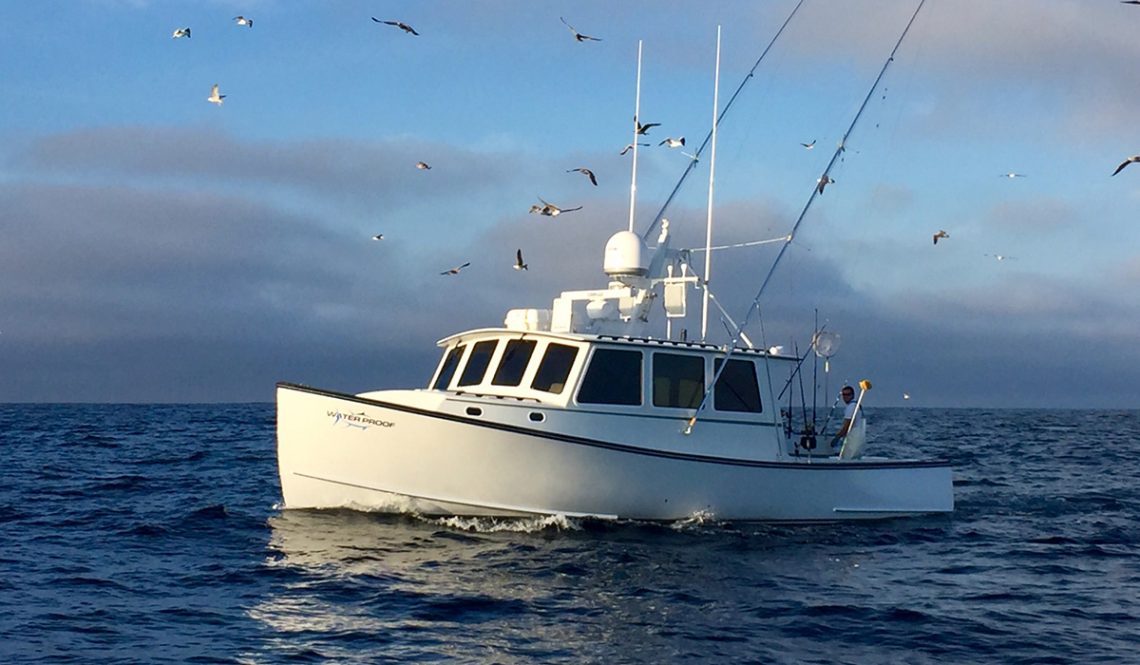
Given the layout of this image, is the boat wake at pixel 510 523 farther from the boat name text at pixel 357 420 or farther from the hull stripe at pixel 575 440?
the boat name text at pixel 357 420

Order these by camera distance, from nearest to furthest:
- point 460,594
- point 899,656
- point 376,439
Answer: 1. point 899,656
2. point 460,594
3. point 376,439

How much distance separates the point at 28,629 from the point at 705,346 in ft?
32.2

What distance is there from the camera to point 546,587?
12297 mm

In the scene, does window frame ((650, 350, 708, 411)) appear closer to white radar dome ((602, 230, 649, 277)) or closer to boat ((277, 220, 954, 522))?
boat ((277, 220, 954, 522))

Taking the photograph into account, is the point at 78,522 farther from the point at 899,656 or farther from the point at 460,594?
the point at 899,656

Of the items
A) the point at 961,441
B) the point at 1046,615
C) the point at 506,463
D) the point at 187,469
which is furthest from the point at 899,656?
the point at 961,441

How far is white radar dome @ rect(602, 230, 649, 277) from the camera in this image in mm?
17812

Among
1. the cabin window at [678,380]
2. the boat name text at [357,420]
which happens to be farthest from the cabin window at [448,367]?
the cabin window at [678,380]

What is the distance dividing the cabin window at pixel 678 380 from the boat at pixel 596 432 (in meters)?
0.02

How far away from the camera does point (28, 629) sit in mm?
10281

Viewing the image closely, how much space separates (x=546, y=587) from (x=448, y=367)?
623 centimetres

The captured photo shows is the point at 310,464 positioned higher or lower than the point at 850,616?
higher

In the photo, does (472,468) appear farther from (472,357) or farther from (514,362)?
(472,357)

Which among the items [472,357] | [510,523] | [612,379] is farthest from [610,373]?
[510,523]
